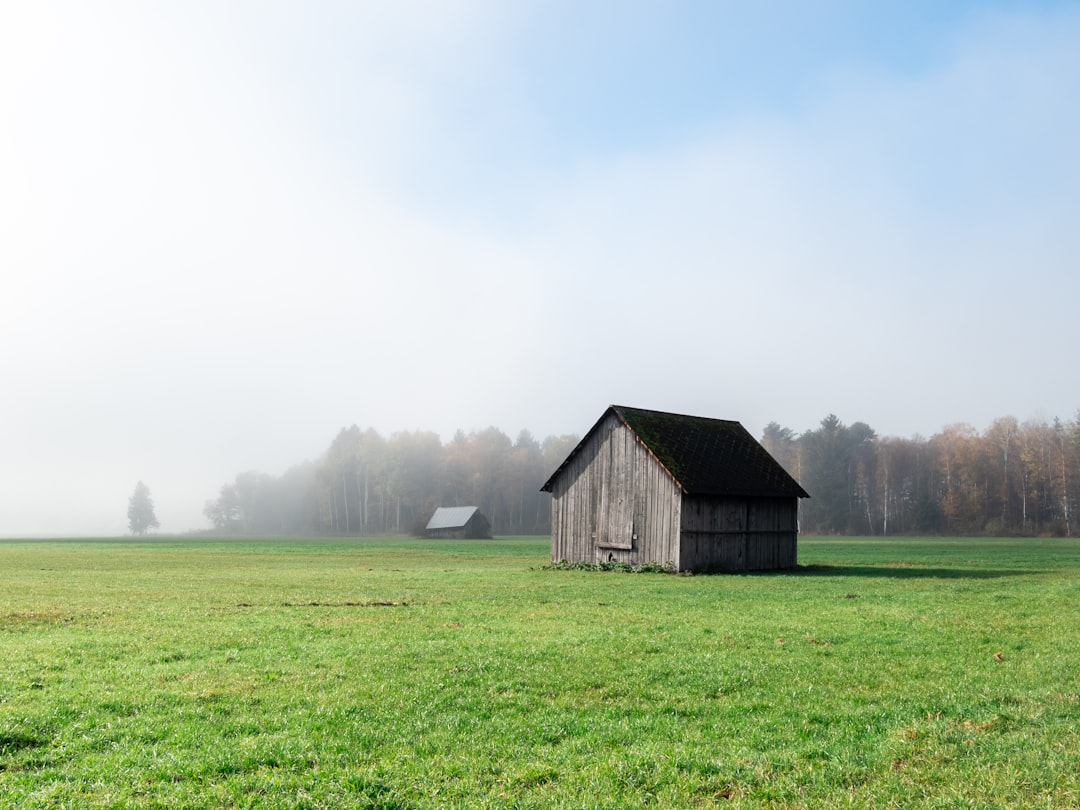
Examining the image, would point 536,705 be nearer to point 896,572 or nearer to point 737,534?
point 737,534

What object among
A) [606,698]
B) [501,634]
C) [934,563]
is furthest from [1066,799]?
[934,563]

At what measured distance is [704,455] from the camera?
51.8 meters

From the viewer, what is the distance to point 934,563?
5553cm

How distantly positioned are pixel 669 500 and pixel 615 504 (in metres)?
4.12

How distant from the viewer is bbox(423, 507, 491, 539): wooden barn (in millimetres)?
126562

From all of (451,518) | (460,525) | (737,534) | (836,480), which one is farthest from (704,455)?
(836,480)

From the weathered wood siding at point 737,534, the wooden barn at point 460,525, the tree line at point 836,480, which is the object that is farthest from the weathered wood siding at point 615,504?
the tree line at point 836,480

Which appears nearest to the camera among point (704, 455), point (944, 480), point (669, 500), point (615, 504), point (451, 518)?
point (669, 500)

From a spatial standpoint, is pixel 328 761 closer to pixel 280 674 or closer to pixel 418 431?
pixel 280 674

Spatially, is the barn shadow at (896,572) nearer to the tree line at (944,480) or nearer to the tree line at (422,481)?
the tree line at (944,480)

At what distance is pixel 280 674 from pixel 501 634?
6279mm

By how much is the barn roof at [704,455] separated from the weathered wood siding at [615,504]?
0.62 metres

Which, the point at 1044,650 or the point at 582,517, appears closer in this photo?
the point at 1044,650

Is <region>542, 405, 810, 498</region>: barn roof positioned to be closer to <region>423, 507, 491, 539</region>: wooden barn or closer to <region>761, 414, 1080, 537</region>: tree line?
<region>423, 507, 491, 539</region>: wooden barn
